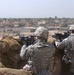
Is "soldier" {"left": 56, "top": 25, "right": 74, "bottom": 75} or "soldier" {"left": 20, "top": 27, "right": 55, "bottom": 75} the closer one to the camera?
"soldier" {"left": 20, "top": 27, "right": 55, "bottom": 75}

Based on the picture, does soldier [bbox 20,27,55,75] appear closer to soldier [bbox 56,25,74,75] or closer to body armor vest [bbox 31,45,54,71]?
body armor vest [bbox 31,45,54,71]

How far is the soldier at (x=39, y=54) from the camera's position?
13.2ft

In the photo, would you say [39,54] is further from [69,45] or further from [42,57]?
[69,45]

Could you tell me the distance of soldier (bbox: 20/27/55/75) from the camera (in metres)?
4.03

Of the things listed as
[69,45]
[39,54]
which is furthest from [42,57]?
[69,45]

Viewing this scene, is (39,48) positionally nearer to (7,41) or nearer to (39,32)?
(39,32)

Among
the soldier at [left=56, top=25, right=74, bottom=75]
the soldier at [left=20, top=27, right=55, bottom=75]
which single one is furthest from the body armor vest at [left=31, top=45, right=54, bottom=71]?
the soldier at [left=56, top=25, right=74, bottom=75]

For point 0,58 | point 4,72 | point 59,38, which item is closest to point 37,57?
point 4,72

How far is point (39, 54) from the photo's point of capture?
411 cm

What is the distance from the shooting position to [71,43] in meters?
5.39

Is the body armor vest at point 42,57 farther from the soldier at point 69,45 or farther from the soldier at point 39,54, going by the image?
the soldier at point 69,45

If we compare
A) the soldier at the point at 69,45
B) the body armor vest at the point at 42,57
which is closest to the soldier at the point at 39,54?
the body armor vest at the point at 42,57

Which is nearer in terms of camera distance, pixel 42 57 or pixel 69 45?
pixel 42 57

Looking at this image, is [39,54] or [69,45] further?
[69,45]
